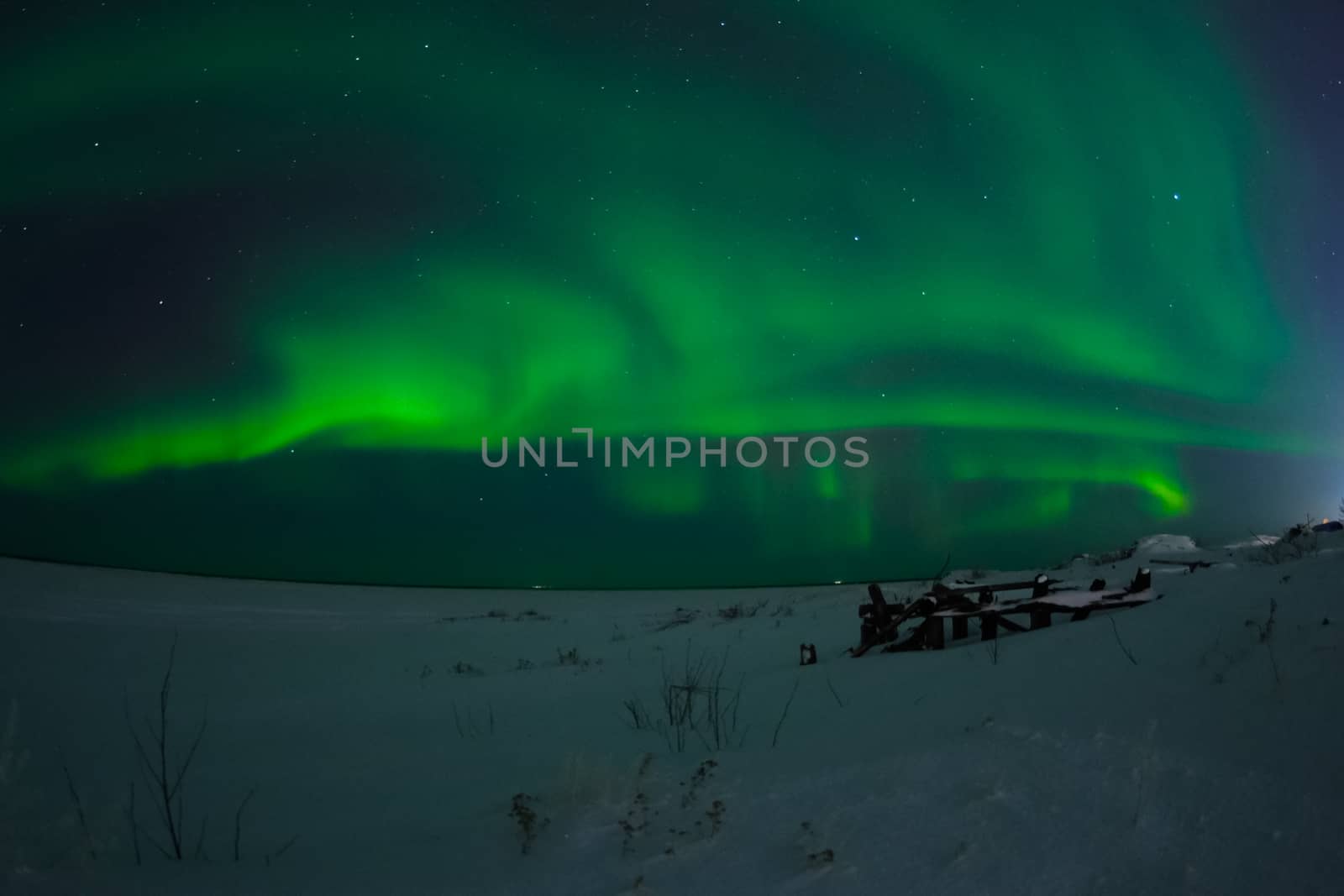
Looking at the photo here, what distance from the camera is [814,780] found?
3.55 metres

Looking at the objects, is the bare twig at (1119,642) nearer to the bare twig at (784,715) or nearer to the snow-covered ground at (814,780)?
the snow-covered ground at (814,780)

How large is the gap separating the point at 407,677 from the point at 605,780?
8.03m

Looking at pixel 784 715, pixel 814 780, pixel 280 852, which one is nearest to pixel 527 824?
pixel 280 852

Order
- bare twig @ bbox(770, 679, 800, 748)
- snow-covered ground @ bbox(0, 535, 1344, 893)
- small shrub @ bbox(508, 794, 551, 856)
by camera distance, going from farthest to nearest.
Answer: bare twig @ bbox(770, 679, 800, 748) → small shrub @ bbox(508, 794, 551, 856) → snow-covered ground @ bbox(0, 535, 1344, 893)

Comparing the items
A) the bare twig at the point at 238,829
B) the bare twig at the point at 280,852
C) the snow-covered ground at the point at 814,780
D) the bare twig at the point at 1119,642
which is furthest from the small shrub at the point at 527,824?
the bare twig at the point at 1119,642

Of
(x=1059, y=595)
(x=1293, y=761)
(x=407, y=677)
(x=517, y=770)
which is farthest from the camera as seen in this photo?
(x=407, y=677)

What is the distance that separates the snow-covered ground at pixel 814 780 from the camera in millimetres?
2701

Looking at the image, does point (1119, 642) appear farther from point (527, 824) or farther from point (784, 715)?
point (527, 824)

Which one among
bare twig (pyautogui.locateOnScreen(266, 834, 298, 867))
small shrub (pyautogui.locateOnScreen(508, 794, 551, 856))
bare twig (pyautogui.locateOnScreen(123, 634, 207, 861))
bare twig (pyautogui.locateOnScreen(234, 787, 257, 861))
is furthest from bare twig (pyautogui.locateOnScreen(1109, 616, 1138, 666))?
bare twig (pyautogui.locateOnScreen(123, 634, 207, 861))

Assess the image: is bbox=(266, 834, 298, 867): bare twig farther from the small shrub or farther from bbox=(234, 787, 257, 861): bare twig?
the small shrub

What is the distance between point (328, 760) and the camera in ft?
17.3

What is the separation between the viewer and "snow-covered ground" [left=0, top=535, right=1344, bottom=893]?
2701 millimetres

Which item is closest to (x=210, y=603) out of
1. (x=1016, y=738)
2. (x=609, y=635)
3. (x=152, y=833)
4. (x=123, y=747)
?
(x=609, y=635)

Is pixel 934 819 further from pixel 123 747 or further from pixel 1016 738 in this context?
pixel 123 747
